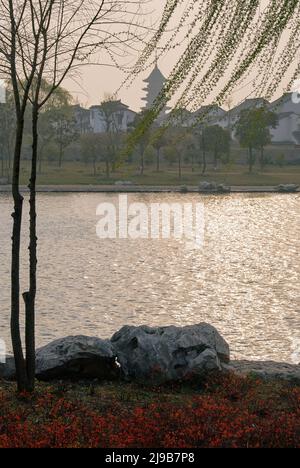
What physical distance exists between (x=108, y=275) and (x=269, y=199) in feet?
158

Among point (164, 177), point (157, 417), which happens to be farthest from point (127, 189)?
point (157, 417)

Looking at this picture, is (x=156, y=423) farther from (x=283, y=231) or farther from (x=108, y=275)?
(x=283, y=231)

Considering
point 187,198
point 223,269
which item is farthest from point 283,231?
point 187,198

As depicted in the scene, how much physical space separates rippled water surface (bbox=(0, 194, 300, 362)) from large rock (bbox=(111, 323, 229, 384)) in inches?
186

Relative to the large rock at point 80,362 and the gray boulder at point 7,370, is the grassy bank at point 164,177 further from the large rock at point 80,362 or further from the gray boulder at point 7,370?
the large rock at point 80,362

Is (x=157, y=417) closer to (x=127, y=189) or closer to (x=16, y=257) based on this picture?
(x=16, y=257)

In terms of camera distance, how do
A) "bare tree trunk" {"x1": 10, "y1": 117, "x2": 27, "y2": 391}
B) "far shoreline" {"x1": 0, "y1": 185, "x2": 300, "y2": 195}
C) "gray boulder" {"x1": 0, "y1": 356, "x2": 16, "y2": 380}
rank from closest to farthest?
"bare tree trunk" {"x1": 10, "y1": 117, "x2": 27, "y2": 391} → "gray boulder" {"x1": 0, "y1": 356, "x2": 16, "y2": 380} → "far shoreline" {"x1": 0, "y1": 185, "x2": 300, "y2": 195}

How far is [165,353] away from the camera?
33.3 feet

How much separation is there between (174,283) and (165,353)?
15.1 meters

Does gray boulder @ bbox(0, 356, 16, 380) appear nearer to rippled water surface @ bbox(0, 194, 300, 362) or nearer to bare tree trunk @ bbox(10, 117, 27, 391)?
bare tree trunk @ bbox(10, 117, 27, 391)

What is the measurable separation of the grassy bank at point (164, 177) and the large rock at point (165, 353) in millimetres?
74502

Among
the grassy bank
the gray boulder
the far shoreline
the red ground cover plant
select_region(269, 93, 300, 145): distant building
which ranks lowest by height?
the gray boulder

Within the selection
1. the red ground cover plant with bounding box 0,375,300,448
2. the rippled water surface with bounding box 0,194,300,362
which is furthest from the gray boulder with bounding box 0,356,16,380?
the rippled water surface with bounding box 0,194,300,362

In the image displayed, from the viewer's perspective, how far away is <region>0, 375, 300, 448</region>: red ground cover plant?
23.4ft
